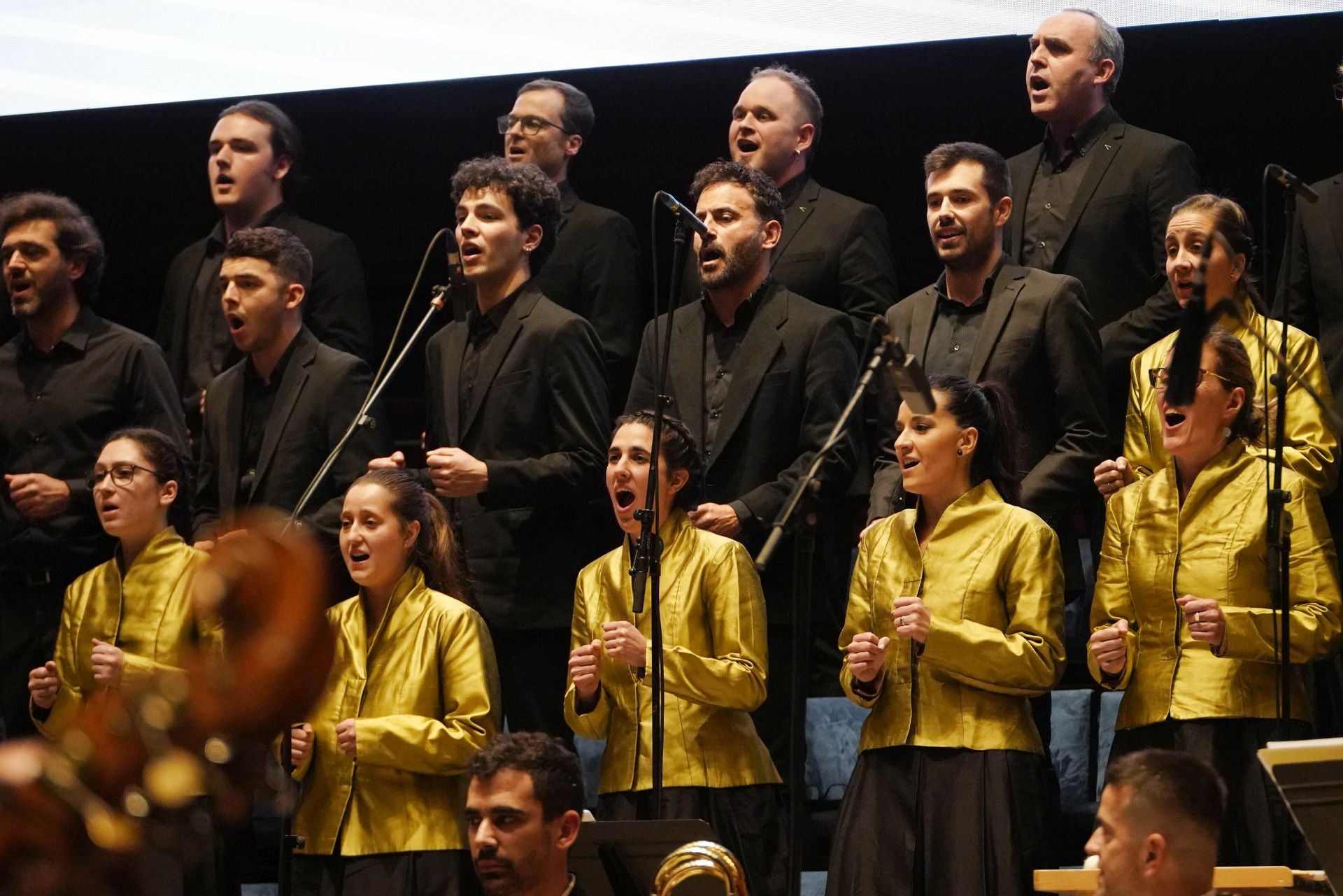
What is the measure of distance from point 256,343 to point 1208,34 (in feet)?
9.97

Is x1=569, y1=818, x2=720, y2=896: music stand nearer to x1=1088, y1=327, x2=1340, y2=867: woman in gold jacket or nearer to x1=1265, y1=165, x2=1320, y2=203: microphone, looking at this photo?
x1=1088, y1=327, x2=1340, y2=867: woman in gold jacket

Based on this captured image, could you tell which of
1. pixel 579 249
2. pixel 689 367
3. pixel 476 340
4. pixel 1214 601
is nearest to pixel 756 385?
pixel 689 367

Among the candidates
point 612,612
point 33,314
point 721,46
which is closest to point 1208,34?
point 721,46

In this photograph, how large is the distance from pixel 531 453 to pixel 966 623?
4.23ft

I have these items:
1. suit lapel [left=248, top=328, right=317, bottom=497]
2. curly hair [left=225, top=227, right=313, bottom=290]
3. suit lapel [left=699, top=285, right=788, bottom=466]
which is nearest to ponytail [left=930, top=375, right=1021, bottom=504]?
suit lapel [left=699, top=285, right=788, bottom=466]

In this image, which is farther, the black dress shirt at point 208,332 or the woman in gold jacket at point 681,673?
the black dress shirt at point 208,332

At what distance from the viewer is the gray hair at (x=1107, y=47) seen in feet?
15.5

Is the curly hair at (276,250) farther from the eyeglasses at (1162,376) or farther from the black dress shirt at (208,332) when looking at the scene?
the eyeglasses at (1162,376)

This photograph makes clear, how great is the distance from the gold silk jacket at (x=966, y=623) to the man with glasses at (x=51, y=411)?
1.98 metres

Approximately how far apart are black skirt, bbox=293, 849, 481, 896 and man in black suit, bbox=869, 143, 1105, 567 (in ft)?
4.15

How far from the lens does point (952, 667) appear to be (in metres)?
3.63

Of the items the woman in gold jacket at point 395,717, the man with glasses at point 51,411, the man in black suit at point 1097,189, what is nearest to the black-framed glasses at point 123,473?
the man with glasses at point 51,411

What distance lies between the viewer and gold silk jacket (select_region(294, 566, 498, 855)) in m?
3.97

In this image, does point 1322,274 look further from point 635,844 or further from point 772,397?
point 635,844
